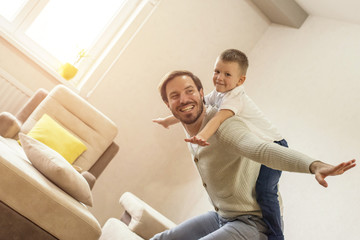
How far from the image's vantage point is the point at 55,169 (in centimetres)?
185

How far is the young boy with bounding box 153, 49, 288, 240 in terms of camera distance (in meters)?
1.62

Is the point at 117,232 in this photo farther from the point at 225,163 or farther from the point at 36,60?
the point at 36,60

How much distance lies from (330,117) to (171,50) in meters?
1.77

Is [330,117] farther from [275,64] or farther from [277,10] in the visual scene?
[277,10]

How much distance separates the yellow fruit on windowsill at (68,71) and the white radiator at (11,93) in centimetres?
36

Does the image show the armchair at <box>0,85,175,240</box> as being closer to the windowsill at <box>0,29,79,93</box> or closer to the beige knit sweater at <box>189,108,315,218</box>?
the windowsill at <box>0,29,79,93</box>

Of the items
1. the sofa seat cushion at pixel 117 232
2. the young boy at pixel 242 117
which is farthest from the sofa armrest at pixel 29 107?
the young boy at pixel 242 117

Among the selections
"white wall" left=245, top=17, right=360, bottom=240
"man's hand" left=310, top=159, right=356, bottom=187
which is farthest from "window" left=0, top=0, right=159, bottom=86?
"man's hand" left=310, top=159, right=356, bottom=187

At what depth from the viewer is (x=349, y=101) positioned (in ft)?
9.64

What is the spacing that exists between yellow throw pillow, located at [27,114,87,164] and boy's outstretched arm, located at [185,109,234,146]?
5.41 feet

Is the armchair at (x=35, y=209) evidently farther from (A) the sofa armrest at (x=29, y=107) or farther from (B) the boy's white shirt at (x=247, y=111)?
(A) the sofa armrest at (x=29, y=107)

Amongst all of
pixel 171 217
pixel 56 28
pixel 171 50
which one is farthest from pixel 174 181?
pixel 56 28

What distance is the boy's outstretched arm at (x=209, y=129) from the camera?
1.46 metres

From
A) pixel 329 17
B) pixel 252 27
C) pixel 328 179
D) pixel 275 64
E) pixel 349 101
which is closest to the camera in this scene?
pixel 328 179
